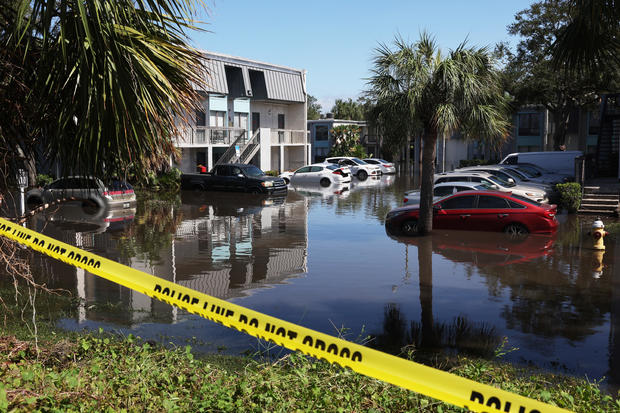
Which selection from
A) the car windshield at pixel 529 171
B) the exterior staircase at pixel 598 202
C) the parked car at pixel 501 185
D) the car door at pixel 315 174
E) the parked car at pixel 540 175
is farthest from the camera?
the car door at pixel 315 174

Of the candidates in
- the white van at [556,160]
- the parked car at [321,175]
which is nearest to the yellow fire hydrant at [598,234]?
the white van at [556,160]

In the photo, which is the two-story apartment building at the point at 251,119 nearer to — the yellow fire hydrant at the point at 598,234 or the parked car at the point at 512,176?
the parked car at the point at 512,176

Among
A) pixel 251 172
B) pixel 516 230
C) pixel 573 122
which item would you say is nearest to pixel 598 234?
pixel 516 230

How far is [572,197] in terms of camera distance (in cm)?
2330

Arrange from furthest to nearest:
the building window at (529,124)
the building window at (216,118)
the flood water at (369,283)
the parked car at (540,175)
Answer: the building window at (529,124) < the building window at (216,118) < the parked car at (540,175) < the flood water at (369,283)

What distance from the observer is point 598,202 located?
23484 mm

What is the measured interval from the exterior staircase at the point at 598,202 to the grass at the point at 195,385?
58.1 ft

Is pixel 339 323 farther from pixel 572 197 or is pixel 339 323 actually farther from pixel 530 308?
pixel 572 197

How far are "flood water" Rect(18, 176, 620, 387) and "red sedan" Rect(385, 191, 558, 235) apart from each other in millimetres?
400

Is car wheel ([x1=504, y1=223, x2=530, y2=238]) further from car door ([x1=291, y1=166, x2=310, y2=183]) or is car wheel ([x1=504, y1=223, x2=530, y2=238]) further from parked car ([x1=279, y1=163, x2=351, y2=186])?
car door ([x1=291, y1=166, x2=310, y2=183])

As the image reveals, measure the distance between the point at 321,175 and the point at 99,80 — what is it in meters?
31.9

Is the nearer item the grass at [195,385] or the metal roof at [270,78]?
the grass at [195,385]

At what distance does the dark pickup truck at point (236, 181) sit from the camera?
1239 inches

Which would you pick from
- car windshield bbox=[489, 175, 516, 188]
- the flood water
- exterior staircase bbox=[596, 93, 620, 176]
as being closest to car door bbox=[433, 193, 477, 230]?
the flood water
